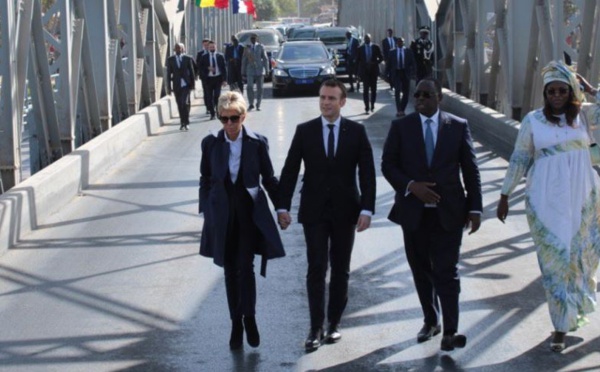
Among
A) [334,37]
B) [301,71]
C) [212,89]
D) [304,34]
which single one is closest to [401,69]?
[212,89]

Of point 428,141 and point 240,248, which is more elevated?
point 428,141

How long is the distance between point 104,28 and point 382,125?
21.0ft

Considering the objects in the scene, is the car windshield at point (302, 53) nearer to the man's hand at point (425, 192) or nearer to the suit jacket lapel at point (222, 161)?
the suit jacket lapel at point (222, 161)

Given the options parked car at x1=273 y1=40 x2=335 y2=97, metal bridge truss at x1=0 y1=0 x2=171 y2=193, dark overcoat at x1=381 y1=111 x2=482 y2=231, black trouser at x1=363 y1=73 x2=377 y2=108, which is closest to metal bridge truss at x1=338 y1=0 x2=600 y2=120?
black trouser at x1=363 y1=73 x2=377 y2=108

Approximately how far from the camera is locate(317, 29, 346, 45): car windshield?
154ft

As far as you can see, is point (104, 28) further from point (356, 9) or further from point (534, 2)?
point (356, 9)

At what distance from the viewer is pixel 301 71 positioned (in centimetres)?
3525

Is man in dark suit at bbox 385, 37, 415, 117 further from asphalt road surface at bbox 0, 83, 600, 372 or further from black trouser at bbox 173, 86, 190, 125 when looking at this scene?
asphalt road surface at bbox 0, 83, 600, 372

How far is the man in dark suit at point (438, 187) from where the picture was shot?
7.65 metres

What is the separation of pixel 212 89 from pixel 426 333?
1986 centimetres

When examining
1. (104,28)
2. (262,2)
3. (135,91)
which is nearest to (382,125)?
(135,91)

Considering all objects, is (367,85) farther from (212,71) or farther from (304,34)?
(304,34)

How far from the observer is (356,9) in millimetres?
71812

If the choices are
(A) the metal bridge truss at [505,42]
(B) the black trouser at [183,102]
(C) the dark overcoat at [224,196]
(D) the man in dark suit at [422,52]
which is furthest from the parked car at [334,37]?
(C) the dark overcoat at [224,196]
